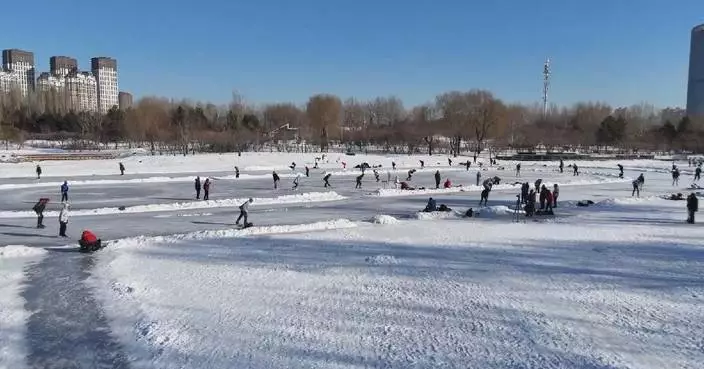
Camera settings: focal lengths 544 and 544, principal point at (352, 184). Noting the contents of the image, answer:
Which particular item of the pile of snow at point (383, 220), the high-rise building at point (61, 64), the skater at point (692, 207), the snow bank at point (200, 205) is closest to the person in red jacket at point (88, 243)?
the snow bank at point (200, 205)

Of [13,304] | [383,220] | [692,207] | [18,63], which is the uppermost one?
[18,63]

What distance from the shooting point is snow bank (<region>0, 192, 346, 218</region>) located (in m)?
21.1

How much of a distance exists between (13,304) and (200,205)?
13777mm

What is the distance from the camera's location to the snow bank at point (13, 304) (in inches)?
305

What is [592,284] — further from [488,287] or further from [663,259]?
[663,259]

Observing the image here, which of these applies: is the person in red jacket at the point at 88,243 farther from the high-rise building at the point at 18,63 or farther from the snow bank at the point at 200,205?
the high-rise building at the point at 18,63

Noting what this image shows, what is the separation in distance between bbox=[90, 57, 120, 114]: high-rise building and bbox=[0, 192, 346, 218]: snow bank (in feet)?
539

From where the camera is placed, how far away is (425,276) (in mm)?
11555

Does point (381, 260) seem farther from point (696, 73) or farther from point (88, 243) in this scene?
point (696, 73)

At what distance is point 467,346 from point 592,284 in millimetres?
4409

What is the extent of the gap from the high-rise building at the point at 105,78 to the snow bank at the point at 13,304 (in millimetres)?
173501

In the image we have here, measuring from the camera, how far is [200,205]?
2372cm

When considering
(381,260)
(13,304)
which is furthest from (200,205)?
(13,304)

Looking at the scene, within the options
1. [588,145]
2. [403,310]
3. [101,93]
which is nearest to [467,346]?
[403,310]
